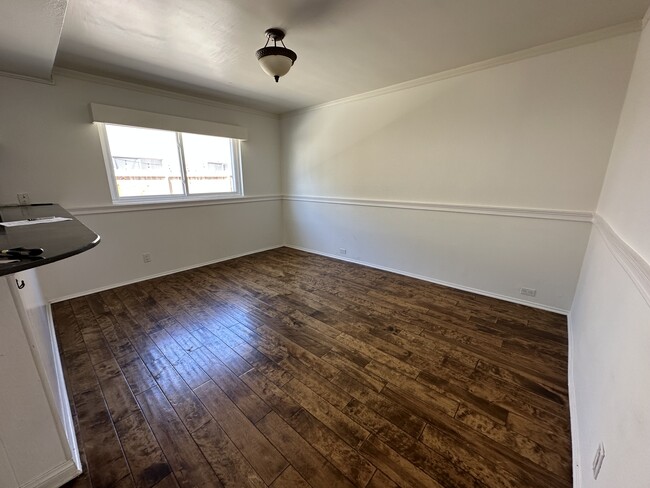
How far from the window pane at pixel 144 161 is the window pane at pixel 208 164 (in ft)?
0.56

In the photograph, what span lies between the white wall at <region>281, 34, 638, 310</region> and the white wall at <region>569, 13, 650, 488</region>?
0.88ft

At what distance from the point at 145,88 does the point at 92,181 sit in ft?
4.16

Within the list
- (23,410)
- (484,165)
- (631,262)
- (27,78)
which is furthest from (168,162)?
(631,262)

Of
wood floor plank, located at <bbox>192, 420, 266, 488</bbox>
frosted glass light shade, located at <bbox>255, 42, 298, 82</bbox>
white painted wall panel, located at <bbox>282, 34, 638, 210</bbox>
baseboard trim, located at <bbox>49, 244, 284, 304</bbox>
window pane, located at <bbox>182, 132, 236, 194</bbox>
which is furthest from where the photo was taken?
window pane, located at <bbox>182, 132, 236, 194</bbox>

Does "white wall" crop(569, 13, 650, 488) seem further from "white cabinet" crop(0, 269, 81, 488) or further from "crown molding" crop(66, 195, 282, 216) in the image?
"crown molding" crop(66, 195, 282, 216)

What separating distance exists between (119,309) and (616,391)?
363 cm

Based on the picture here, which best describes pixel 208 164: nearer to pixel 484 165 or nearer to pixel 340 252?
pixel 340 252

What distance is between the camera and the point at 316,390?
171 centimetres

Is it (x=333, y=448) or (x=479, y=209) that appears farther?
(x=479, y=209)

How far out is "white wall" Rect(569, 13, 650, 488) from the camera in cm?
80

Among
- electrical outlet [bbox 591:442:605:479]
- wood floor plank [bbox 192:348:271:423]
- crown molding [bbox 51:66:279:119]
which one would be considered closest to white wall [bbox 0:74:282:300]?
crown molding [bbox 51:66:279:119]

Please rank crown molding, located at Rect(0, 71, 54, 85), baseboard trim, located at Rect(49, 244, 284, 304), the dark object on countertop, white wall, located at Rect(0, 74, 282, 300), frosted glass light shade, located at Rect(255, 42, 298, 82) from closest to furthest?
the dark object on countertop
frosted glass light shade, located at Rect(255, 42, 298, 82)
crown molding, located at Rect(0, 71, 54, 85)
white wall, located at Rect(0, 74, 282, 300)
baseboard trim, located at Rect(49, 244, 284, 304)

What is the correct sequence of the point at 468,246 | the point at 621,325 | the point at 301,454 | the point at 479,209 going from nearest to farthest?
the point at 621,325 → the point at 301,454 → the point at 479,209 → the point at 468,246

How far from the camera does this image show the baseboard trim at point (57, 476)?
1.10m
